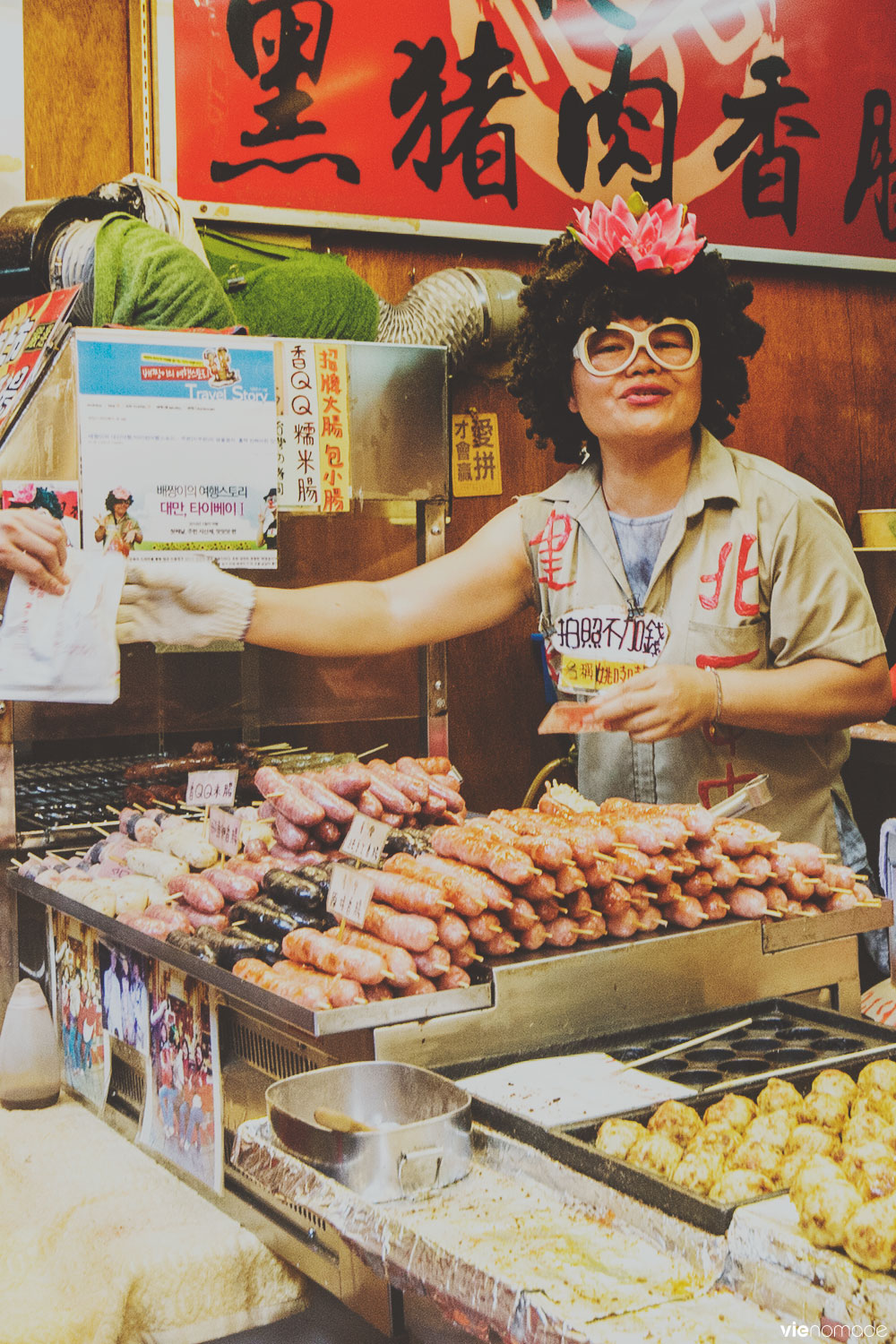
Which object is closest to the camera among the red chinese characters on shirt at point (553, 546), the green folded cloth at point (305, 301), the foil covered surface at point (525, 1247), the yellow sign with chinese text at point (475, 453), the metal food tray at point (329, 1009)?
the foil covered surface at point (525, 1247)

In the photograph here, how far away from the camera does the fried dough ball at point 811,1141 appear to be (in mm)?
1493

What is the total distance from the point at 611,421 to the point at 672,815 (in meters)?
1.01

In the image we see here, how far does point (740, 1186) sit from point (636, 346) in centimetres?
193

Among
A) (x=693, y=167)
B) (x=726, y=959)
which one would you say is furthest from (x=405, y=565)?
(x=693, y=167)

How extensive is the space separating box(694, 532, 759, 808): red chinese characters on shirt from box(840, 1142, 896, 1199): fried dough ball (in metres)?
1.57

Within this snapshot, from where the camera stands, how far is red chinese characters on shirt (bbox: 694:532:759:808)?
9.54 ft

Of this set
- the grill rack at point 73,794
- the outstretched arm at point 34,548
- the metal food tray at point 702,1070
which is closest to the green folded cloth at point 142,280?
the outstretched arm at point 34,548

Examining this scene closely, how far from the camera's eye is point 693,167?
4840 mm

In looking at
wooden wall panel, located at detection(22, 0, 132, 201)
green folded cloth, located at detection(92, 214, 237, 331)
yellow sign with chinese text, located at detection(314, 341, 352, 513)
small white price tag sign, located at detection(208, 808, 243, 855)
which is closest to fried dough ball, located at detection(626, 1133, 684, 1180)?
small white price tag sign, located at detection(208, 808, 243, 855)

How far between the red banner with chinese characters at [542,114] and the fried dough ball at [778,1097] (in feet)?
11.1

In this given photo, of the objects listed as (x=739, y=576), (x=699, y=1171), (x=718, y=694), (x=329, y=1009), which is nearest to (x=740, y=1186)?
(x=699, y=1171)

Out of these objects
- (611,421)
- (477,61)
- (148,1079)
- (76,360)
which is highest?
(477,61)

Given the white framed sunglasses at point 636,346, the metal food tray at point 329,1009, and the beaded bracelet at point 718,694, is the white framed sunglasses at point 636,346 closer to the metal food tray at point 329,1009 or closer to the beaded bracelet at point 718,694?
the beaded bracelet at point 718,694

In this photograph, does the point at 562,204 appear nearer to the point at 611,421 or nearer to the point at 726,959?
the point at 611,421
